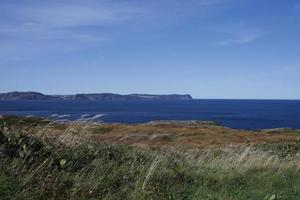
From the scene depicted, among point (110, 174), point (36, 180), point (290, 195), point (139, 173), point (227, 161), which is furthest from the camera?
point (227, 161)

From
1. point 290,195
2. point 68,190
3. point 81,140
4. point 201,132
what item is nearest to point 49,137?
point 81,140

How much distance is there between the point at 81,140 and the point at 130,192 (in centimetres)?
230

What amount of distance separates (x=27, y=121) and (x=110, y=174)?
2771 millimetres

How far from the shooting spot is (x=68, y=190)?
7.30 m

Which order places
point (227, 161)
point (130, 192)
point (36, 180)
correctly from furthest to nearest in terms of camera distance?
point (227, 161), point (130, 192), point (36, 180)

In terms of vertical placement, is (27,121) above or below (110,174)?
above

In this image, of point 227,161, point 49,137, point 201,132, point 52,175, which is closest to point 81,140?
point 49,137

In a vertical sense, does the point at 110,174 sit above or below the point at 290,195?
above

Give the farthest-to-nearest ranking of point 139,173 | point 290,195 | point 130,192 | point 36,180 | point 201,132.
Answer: point 201,132, point 290,195, point 139,173, point 130,192, point 36,180

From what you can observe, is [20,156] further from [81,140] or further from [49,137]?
[81,140]

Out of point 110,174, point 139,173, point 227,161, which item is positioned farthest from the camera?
point 227,161

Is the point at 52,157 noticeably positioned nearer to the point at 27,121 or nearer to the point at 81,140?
the point at 81,140

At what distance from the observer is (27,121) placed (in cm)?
1030

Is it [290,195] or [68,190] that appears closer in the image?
[68,190]
